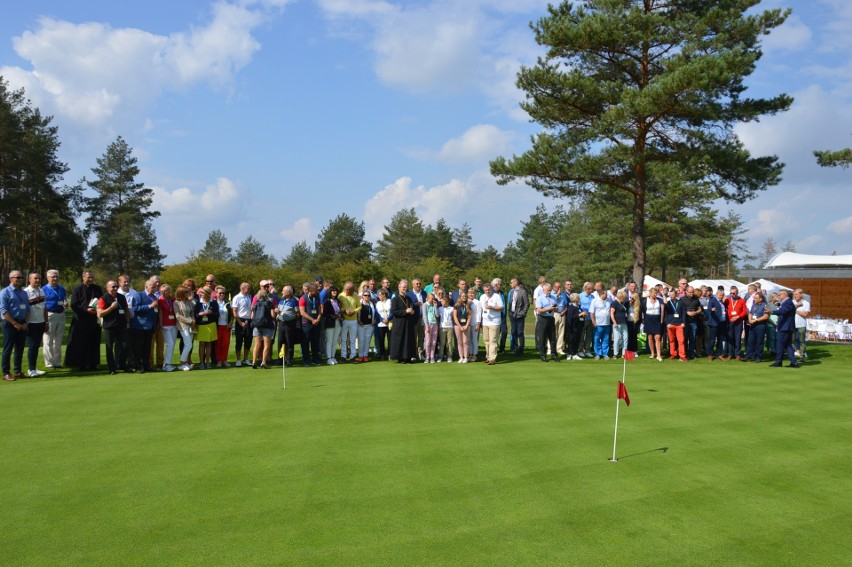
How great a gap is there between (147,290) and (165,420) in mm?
6366

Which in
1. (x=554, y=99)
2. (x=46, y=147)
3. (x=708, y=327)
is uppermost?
(x=46, y=147)

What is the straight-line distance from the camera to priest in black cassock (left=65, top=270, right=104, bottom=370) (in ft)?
47.7

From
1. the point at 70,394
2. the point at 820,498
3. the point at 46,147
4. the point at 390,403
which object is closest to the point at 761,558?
the point at 820,498

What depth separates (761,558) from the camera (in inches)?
191

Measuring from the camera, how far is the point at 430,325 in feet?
56.3

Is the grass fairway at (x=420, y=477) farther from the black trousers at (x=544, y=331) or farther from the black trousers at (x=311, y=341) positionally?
the black trousers at (x=544, y=331)

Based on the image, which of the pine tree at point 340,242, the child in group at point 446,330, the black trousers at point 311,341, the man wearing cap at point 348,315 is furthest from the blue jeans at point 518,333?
the pine tree at point 340,242

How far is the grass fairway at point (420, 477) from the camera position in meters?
4.98

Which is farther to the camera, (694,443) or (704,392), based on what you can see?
(704,392)

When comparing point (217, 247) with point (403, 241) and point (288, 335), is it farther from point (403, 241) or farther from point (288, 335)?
point (288, 335)

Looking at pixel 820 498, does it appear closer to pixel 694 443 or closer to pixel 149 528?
pixel 694 443

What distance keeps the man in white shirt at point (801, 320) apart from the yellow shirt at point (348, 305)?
39.7 feet

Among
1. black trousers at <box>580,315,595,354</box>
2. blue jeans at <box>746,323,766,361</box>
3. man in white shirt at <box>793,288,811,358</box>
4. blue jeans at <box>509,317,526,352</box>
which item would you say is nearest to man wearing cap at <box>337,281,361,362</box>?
blue jeans at <box>509,317,526,352</box>

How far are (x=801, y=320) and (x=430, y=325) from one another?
435 inches
